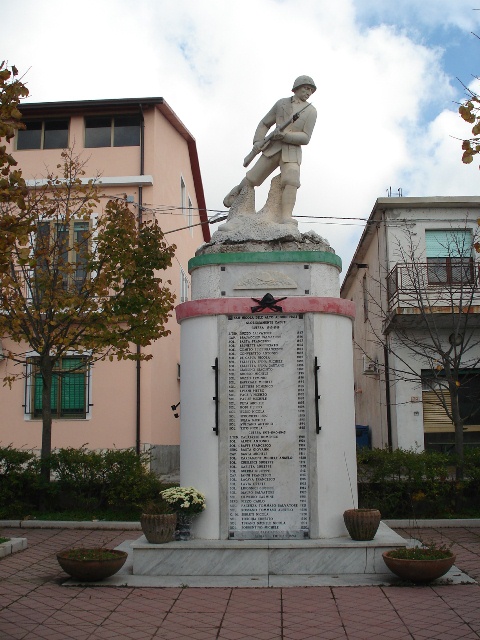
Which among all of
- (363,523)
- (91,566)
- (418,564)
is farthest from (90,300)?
(418,564)

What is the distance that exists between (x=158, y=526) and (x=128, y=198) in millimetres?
13097

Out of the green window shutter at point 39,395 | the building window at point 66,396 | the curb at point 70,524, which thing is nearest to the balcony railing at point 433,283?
the building window at point 66,396

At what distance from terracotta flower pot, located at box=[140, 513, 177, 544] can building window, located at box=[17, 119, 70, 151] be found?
1480 cm

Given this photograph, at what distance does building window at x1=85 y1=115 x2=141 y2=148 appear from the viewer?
67.4 ft

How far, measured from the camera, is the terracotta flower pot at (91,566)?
788cm

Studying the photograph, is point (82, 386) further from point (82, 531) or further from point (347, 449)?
point (347, 449)

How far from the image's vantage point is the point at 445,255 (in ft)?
66.1

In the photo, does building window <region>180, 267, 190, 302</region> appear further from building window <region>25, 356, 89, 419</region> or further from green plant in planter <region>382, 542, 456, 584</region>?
green plant in planter <region>382, 542, 456, 584</region>

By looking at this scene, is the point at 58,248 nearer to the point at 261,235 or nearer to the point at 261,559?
the point at 261,235

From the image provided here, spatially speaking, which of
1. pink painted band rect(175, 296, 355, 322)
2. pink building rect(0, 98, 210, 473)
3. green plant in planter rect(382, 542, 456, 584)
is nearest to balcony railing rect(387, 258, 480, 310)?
pink building rect(0, 98, 210, 473)

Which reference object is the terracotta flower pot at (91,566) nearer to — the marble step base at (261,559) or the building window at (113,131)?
the marble step base at (261,559)

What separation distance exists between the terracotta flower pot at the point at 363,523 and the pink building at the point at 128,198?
33.4 ft

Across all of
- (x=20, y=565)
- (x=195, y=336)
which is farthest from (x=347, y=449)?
(x=20, y=565)

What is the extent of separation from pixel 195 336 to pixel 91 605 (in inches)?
135
